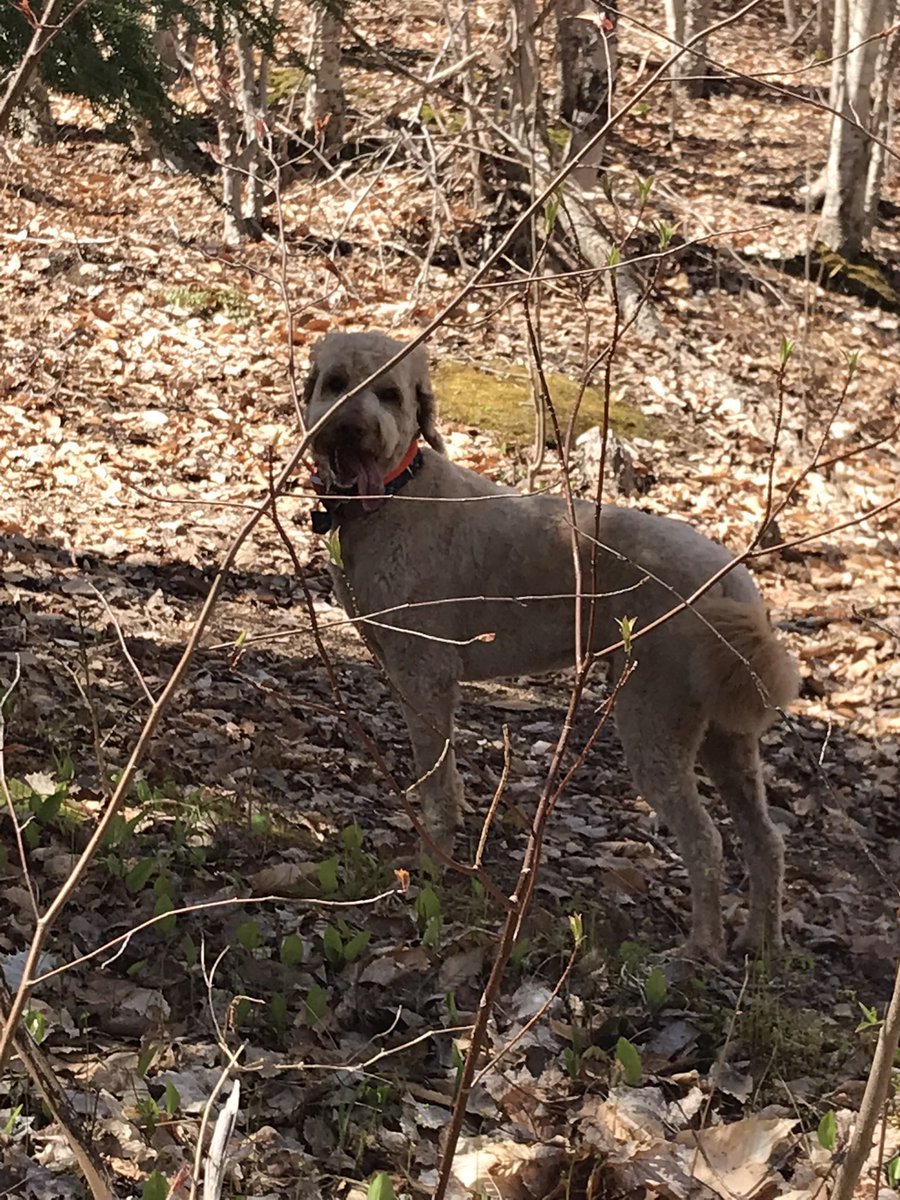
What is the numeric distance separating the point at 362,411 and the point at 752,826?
226 centimetres

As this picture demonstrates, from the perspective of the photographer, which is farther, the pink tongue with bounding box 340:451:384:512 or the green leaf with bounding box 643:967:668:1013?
the pink tongue with bounding box 340:451:384:512

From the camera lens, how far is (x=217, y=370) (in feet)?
35.5

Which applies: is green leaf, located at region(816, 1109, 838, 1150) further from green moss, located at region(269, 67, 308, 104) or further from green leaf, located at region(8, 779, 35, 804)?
green moss, located at region(269, 67, 308, 104)

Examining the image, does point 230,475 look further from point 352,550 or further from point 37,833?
point 37,833

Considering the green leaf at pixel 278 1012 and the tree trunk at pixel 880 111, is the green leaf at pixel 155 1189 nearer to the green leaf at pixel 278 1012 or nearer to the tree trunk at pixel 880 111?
the green leaf at pixel 278 1012

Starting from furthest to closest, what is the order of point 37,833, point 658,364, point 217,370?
point 658,364 < point 217,370 < point 37,833

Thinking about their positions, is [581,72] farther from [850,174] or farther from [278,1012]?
[278,1012]

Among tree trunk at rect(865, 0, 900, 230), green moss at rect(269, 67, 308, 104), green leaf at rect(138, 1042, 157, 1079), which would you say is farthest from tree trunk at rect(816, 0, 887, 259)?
green leaf at rect(138, 1042, 157, 1079)

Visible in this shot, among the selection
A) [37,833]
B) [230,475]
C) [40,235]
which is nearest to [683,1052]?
[37,833]

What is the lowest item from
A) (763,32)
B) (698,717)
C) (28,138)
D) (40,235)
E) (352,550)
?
(698,717)

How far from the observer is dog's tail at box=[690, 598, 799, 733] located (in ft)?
15.2

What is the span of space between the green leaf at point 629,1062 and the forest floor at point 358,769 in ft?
0.04

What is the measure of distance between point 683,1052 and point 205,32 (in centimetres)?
426

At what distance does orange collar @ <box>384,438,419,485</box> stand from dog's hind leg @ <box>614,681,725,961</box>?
4.11ft
